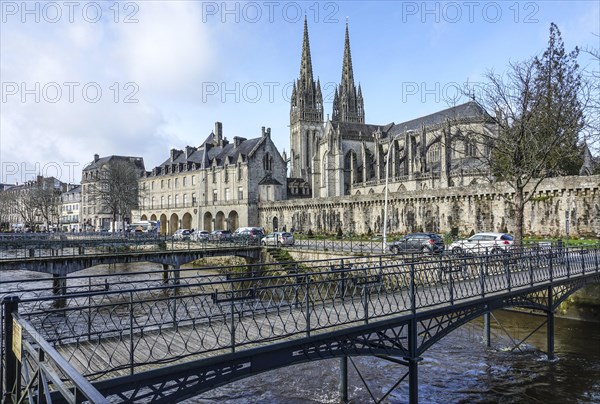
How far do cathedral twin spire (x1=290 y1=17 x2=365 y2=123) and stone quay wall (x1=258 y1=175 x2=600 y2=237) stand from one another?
44304mm

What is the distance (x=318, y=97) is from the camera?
333ft

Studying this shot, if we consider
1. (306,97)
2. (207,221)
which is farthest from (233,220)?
(306,97)

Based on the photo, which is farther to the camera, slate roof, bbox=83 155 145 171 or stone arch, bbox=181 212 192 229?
slate roof, bbox=83 155 145 171

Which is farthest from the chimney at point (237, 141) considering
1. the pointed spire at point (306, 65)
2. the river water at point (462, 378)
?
the river water at point (462, 378)

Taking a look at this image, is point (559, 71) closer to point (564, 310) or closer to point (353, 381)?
point (564, 310)

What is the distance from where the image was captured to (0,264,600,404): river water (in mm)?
11828

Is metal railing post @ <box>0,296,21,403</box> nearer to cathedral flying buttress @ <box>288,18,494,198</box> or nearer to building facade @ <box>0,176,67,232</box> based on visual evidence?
cathedral flying buttress @ <box>288,18,494,198</box>

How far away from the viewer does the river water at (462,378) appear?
38.8 ft

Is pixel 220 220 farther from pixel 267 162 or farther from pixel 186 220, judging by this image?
pixel 267 162

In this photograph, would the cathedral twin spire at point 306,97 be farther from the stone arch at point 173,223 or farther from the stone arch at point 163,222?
the stone arch at point 163,222

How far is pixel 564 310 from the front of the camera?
806 inches

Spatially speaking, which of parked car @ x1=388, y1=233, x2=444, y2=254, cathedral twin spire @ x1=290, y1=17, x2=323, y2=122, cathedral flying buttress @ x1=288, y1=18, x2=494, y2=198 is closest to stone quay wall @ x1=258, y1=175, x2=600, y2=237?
cathedral flying buttress @ x1=288, y1=18, x2=494, y2=198

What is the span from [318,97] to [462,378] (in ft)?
305

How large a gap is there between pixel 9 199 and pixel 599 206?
98.0 m
